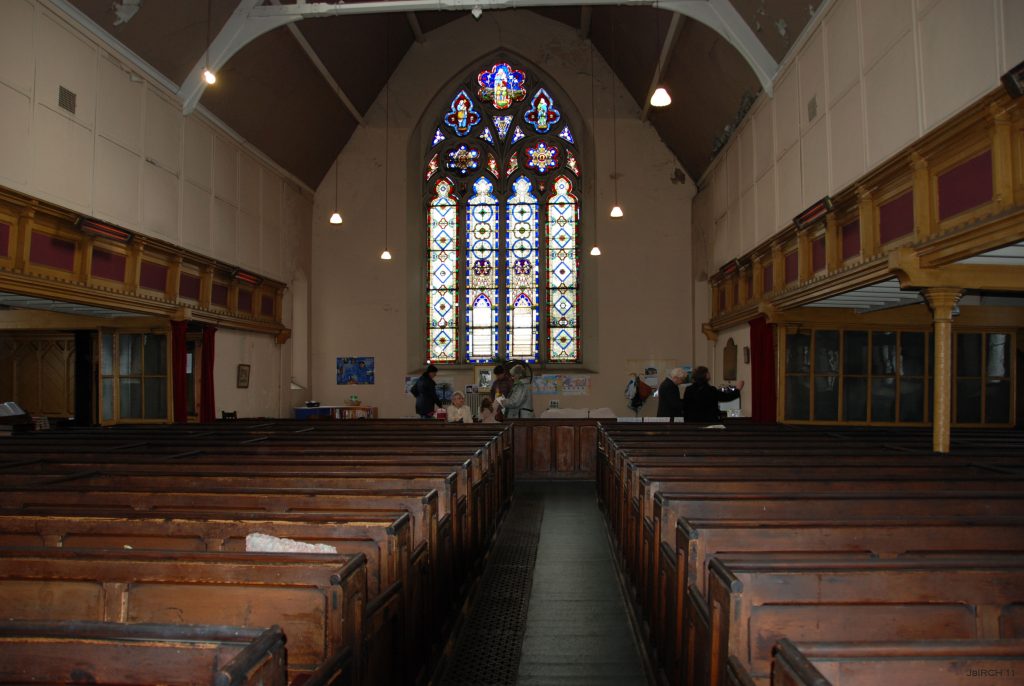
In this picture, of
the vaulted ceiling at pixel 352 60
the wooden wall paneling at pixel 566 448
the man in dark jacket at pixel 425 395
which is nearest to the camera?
the vaulted ceiling at pixel 352 60

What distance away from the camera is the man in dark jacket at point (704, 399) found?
785 centimetres

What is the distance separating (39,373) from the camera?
1145 centimetres

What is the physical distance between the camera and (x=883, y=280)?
19.8 ft

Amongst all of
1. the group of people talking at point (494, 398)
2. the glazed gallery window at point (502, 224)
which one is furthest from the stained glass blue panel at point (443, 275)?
the group of people talking at point (494, 398)

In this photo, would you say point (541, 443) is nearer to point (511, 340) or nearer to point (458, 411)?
point (458, 411)

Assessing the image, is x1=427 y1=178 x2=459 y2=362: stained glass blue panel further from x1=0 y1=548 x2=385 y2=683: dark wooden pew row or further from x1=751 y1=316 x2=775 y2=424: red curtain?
x1=0 y1=548 x2=385 y2=683: dark wooden pew row

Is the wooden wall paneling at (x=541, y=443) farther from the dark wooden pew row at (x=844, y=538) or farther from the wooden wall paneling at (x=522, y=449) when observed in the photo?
the dark wooden pew row at (x=844, y=538)

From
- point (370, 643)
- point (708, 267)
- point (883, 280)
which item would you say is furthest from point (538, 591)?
point (708, 267)

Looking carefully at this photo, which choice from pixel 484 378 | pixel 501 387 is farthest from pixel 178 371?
pixel 484 378

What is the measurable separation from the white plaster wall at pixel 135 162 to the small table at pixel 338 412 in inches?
15.1

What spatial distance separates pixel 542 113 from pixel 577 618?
1243 centimetres

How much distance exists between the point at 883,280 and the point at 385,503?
16.4ft

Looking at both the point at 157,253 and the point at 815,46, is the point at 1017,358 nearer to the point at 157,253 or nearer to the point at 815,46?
the point at 815,46

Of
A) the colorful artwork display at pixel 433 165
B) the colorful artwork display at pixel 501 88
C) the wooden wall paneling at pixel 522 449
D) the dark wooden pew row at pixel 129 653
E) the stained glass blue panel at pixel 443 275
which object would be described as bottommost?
the wooden wall paneling at pixel 522 449
